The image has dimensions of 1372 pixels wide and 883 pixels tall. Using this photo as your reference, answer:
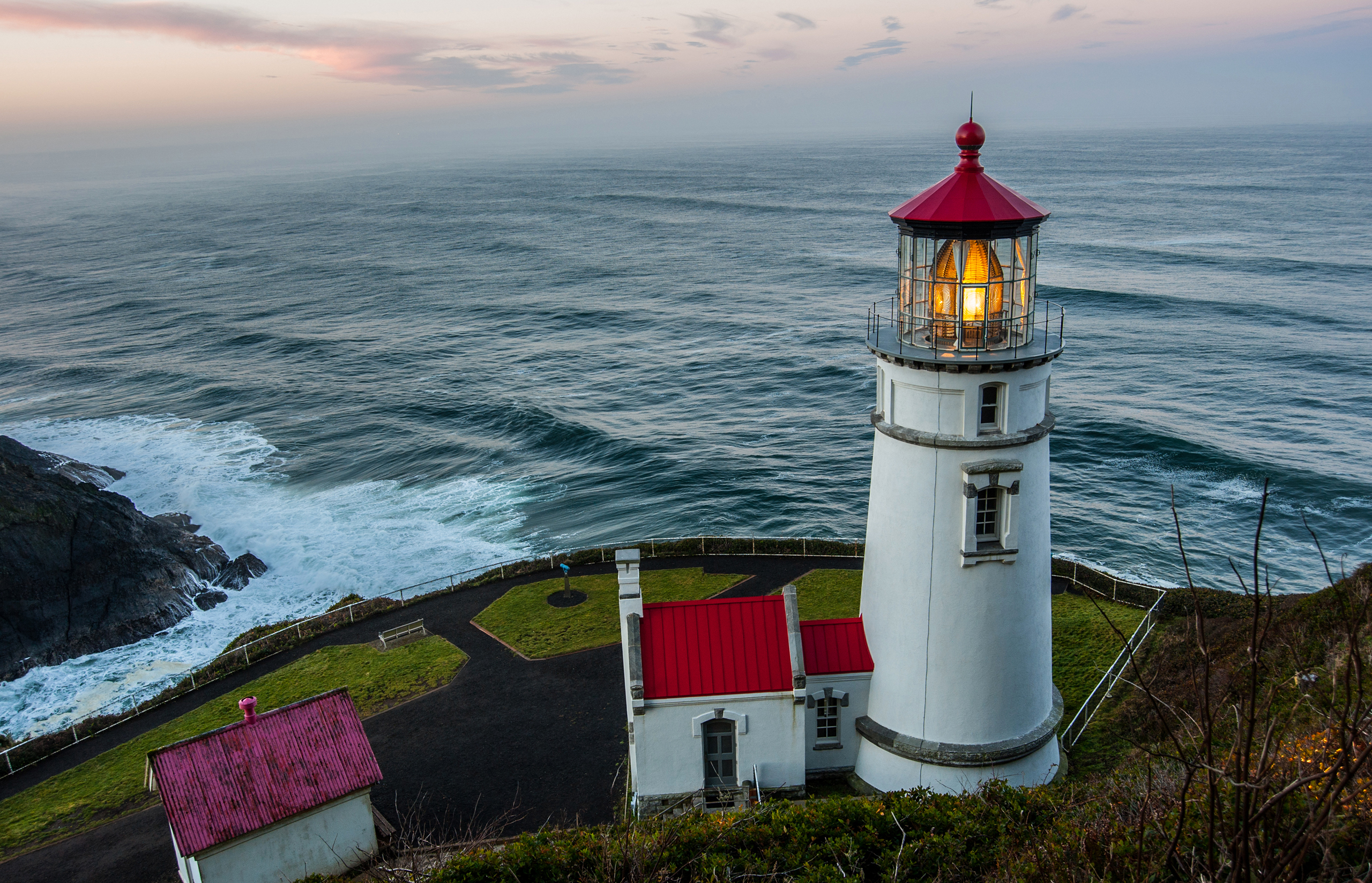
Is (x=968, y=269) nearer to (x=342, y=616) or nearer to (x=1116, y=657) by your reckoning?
(x=1116, y=657)

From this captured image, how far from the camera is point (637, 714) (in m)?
15.4

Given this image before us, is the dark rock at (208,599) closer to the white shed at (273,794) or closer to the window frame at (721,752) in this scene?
the white shed at (273,794)

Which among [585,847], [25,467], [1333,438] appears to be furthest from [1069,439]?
[25,467]

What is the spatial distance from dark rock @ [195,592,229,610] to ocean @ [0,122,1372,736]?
29.9 inches

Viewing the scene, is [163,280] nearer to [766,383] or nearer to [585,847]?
[766,383]

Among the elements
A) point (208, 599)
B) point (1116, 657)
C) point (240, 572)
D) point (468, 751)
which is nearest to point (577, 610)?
point (468, 751)

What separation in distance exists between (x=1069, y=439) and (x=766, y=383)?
18534 mm

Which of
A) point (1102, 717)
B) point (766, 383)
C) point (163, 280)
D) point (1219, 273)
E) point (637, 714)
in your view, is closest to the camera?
point (637, 714)

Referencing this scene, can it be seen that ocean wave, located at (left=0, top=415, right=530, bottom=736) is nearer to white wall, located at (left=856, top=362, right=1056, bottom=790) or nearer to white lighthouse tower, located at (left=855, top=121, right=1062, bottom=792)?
white wall, located at (left=856, top=362, right=1056, bottom=790)

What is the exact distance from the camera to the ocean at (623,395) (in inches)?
1438

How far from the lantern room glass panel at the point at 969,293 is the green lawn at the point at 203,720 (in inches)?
562

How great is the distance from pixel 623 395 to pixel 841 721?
4040 cm

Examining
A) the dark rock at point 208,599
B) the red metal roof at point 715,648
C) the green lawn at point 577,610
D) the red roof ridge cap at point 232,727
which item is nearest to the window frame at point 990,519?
the red metal roof at point 715,648

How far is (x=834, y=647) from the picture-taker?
16.2 meters
